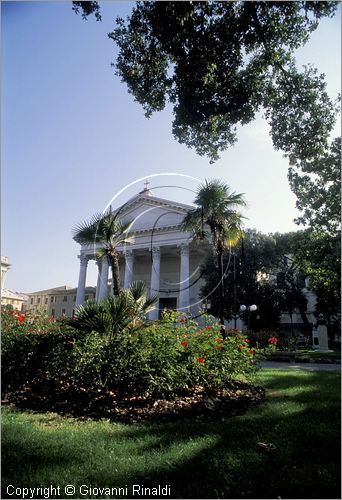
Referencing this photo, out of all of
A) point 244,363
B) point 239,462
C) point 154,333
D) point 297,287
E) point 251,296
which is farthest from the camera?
point 297,287

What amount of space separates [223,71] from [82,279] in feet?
138

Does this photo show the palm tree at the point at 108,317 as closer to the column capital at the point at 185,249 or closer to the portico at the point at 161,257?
the portico at the point at 161,257

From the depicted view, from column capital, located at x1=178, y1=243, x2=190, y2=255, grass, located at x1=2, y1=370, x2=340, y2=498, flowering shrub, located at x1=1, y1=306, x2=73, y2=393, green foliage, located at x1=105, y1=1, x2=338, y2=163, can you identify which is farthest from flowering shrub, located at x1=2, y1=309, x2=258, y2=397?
column capital, located at x1=178, y1=243, x2=190, y2=255

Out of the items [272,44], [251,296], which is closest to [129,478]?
[272,44]

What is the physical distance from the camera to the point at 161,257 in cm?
4719

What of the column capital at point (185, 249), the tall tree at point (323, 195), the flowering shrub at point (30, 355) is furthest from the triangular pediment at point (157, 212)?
the flowering shrub at point (30, 355)

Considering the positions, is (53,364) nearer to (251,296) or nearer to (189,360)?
(189,360)

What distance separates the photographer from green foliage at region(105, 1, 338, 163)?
7273mm

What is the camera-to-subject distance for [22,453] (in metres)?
3.88

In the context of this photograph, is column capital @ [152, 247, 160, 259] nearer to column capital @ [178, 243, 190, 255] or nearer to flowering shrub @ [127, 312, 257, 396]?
column capital @ [178, 243, 190, 255]

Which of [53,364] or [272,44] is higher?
[272,44]

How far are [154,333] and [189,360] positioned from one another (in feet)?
2.94

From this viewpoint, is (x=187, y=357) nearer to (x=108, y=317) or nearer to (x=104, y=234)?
(x=108, y=317)

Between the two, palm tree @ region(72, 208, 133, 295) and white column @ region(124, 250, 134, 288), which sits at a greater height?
white column @ region(124, 250, 134, 288)
